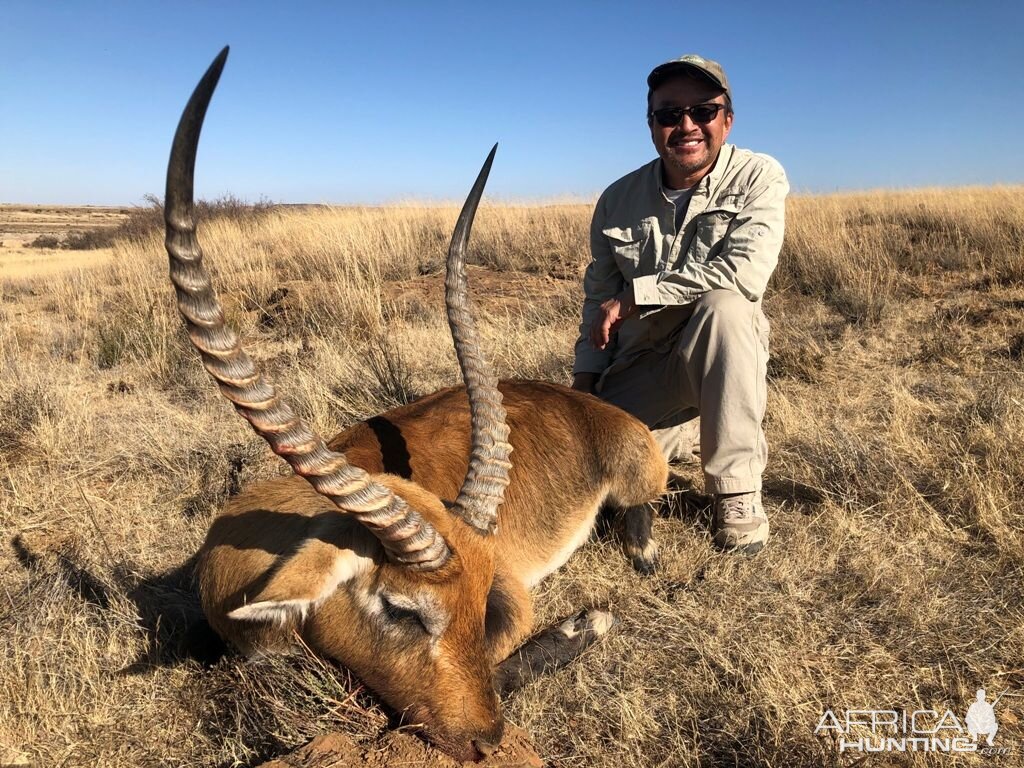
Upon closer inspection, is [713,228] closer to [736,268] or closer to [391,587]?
[736,268]

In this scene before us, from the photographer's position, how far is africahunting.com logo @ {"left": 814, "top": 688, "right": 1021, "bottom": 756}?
2.35 m

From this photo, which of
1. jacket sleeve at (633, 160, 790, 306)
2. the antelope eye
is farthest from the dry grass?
jacket sleeve at (633, 160, 790, 306)

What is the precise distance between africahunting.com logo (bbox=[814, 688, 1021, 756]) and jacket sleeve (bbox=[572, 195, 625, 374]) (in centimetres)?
275

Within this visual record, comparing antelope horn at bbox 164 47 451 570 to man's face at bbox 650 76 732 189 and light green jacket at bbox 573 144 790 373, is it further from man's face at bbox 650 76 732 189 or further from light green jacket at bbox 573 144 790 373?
man's face at bbox 650 76 732 189

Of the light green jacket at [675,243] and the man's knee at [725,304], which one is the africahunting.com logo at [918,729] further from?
the light green jacket at [675,243]

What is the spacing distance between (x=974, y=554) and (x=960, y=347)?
152 inches

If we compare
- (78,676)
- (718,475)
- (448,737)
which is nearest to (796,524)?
(718,475)

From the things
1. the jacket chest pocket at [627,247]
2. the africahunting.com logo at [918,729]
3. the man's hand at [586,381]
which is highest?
the jacket chest pocket at [627,247]

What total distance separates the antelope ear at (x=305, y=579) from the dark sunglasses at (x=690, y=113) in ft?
10.8

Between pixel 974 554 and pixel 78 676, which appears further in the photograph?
pixel 974 554

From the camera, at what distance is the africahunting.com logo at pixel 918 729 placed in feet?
7.70

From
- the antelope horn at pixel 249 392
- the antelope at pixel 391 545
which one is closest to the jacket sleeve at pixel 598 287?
the antelope at pixel 391 545

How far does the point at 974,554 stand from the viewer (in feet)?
11.3

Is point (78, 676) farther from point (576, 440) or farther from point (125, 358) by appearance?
point (125, 358)
